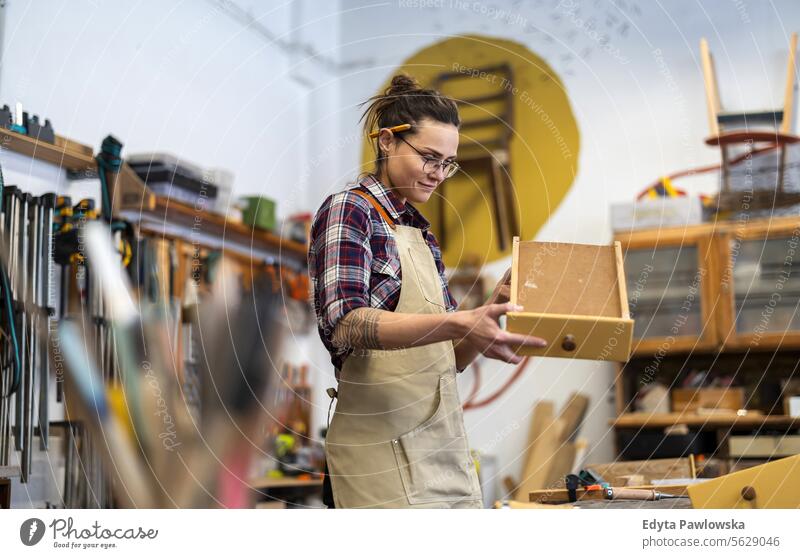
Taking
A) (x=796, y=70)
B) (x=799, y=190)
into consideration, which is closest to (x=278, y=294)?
(x=799, y=190)

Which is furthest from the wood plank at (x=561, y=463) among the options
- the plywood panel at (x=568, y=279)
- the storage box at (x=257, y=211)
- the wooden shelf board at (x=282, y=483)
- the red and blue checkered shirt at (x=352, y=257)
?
the plywood panel at (x=568, y=279)

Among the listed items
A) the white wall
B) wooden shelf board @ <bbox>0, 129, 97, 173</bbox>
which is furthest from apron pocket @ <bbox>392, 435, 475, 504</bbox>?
the white wall

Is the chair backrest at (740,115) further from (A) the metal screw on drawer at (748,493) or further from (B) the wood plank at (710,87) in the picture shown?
(A) the metal screw on drawer at (748,493)

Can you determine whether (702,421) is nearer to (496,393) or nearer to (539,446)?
(539,446)

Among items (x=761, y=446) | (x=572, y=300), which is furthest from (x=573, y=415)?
(x=572, y=300)

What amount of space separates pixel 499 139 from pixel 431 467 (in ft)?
11.8

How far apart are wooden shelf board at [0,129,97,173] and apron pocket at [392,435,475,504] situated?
1833 millimetres

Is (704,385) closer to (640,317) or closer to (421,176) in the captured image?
(640,317)

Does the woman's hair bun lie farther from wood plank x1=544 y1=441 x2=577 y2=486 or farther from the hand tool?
wood plank x1=544 y1=441 x2=577 y2=486

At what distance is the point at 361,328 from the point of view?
5.30 ft

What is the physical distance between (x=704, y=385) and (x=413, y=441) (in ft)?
10.1

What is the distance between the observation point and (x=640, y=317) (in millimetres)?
4590

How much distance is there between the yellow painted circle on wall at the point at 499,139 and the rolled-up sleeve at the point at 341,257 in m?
3.25

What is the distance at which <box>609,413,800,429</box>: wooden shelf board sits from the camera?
410cm
